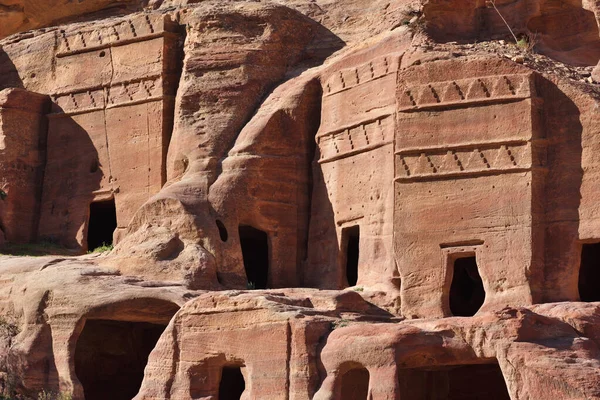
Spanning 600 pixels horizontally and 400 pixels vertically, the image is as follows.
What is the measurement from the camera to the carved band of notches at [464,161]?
31250 millimetres

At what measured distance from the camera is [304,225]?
3575cm

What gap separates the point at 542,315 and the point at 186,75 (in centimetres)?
1352

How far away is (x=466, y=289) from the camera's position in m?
34.5

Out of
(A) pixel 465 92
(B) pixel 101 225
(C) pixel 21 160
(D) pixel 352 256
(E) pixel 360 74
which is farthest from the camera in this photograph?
(B) pixel 101 225

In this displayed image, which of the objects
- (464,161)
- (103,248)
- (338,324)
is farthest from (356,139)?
(103,248)

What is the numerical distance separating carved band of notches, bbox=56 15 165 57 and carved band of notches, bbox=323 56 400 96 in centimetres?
549

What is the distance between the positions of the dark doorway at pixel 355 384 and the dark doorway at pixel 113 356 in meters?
8.03

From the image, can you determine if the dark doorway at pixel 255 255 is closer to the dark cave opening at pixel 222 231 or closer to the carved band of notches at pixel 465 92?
the dark cave opening at pixel 222 231

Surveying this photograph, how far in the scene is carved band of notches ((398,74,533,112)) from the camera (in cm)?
3161

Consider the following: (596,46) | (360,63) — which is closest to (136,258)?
(360,63)

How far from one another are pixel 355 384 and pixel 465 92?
701 centimetres

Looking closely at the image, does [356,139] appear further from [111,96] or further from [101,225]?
[101,225]

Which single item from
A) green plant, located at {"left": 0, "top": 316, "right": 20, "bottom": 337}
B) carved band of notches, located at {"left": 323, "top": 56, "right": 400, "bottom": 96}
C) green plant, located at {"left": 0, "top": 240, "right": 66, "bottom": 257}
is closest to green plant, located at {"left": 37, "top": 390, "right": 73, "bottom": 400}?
green plant, located at {"left": 0, "top": 316, "right": 20, "bottom": 337}

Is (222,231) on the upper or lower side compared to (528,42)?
lower
